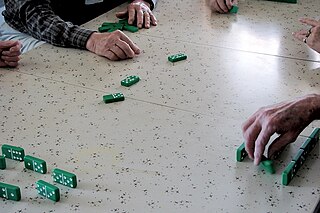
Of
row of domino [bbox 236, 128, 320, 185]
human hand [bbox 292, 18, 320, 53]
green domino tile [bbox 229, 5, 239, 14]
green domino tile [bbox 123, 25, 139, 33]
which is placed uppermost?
human hand [bbox 292, 18, 320, 53]

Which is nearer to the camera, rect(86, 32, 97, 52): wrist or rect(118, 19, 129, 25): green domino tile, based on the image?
rect(86, 32, 97, 52): wrist

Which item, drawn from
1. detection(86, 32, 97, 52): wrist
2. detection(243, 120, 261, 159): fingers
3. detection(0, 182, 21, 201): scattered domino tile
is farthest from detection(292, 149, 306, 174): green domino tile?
detection(86, 32, 97, 52): wrist

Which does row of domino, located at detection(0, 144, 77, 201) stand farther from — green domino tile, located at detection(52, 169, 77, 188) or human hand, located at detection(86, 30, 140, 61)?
human hand, located at detection(86, 30, 140, 61)

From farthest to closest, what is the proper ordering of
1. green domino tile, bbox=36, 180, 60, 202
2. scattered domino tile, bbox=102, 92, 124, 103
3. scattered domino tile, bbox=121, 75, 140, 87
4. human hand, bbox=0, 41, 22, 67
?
human hand, bbox=0, 41, 22, 67, scattered domino tile, bbox=121, 75, 140, 87, scattered domino tile, bbox=102, 92, 124, 103, green domino tile, bbox=36, 180, 60, 202

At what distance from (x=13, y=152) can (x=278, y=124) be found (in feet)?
2.36

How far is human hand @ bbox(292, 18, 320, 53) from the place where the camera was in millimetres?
2121

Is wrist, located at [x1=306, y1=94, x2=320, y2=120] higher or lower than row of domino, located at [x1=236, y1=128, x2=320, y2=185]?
higher

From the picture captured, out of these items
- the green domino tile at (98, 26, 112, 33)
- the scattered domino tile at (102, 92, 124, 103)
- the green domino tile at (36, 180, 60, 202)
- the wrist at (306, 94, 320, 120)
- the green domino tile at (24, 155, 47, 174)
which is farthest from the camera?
the green domino tile at (98, 26, 112, 33)

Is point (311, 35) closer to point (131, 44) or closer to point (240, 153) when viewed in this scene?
point (131, 44)

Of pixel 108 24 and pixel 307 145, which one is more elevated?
pixel 307 145

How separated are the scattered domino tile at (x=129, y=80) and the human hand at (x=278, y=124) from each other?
52 cm

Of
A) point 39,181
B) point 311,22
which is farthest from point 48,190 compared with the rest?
point 311,22

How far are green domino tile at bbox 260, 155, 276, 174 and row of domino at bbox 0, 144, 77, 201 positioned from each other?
0.50 metres

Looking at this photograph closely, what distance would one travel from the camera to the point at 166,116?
5.54 feet
